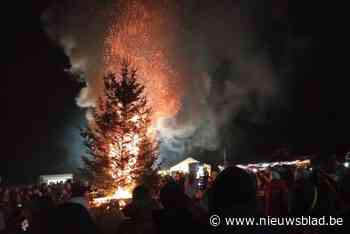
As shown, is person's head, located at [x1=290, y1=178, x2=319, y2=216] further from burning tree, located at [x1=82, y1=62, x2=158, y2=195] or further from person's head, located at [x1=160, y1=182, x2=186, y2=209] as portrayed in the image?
burning tree, located at [x1=82, y1=62, x2=158, y2=195]

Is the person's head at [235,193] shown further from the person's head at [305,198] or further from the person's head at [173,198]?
the person's head at [305,198]

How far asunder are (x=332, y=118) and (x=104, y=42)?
3589 centimetres

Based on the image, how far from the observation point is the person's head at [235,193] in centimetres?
351

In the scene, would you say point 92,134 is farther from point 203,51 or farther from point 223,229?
point 223,229

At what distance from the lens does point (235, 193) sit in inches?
138

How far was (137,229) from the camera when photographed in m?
5.12

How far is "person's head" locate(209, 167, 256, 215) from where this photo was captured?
3508mm

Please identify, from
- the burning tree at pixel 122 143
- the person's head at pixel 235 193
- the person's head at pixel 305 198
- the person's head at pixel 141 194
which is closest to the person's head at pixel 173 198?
the person's head at pixel 141 194

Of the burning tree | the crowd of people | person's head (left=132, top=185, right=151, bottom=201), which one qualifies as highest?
the burning tree

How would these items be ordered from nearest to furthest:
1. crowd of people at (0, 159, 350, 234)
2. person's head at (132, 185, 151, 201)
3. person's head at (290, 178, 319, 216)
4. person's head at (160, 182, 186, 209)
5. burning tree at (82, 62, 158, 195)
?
crowd of people at (0, 159, 350, 234), person's head at (160, 182, 186, 209), person's head at (132, 185, 151, 201), person's head at (290, 178, 319, 216), burning tree at (82, 62, 158, 195)

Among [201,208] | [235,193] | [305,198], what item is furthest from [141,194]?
[305,198]

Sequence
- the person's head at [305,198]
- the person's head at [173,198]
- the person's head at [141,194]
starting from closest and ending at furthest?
the person's head at [173,198] < the person's head at [141,194] < the person's head at [305,198]

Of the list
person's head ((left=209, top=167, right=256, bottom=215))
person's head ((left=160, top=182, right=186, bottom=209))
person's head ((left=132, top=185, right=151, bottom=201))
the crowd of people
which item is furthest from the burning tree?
person's head ((left=209, top=167, right=256, bottom=215))

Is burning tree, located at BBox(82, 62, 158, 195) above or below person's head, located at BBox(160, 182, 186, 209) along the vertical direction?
above
